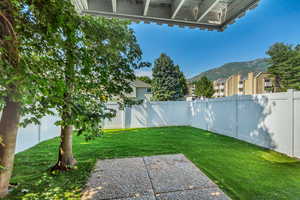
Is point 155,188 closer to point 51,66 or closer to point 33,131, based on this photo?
point 51,66

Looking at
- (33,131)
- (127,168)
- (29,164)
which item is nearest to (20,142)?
(33,131)

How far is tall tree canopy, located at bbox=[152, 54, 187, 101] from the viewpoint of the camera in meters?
18.9

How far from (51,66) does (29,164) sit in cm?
261

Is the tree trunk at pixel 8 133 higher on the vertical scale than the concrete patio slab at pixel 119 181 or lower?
higher

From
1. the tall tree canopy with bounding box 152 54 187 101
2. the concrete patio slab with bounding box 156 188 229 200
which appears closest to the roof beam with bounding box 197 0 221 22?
the concrete patio slab with bounding box 156 188 229 200

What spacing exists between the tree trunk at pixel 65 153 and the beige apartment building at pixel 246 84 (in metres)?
33.5

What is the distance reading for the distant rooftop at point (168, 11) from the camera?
7.51ft

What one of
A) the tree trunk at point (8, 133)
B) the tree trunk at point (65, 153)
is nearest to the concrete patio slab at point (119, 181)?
the tree trunk at point (65, 153)

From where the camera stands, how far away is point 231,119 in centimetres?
566

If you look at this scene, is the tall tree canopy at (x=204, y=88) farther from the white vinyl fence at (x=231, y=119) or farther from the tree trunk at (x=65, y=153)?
the tree trunk at (x=65, y=153)

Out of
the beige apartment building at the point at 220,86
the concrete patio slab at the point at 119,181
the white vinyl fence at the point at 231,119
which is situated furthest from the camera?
the beige apartment building at the point at 220,86

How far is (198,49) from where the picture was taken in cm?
1995

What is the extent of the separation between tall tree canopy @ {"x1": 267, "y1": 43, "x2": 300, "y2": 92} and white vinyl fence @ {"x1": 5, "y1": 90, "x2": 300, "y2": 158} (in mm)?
25172

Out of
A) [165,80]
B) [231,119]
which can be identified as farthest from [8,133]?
[165,80]
